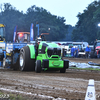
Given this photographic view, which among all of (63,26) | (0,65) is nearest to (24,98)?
(0,65)

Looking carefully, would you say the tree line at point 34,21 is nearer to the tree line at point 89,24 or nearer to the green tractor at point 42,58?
the tree line at point 89,24

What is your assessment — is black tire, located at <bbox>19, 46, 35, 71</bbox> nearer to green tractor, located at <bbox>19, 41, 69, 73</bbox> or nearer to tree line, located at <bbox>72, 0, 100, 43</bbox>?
green tractor, located at <bbox>19, 41, 69, 73</bbox>

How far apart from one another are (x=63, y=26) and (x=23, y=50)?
123 meters

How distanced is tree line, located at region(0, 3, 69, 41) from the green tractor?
92.7 meters

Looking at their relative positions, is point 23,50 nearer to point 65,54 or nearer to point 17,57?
point 17,57

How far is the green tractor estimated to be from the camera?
49.6ft

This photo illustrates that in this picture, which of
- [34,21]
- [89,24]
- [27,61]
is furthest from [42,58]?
[34,21]

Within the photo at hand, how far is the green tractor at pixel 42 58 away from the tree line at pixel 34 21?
92.7m

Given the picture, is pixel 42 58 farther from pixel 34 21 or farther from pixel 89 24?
pixel 34 21

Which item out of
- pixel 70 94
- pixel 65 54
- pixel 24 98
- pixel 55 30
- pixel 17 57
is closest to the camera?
pixel 24 98

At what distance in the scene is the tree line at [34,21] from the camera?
382 feet

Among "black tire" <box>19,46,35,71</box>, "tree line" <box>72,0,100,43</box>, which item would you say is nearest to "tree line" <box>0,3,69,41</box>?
"tree line" <box>72,0,100,43</box>

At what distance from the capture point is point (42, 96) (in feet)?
22.4

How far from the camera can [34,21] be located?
11969cm
